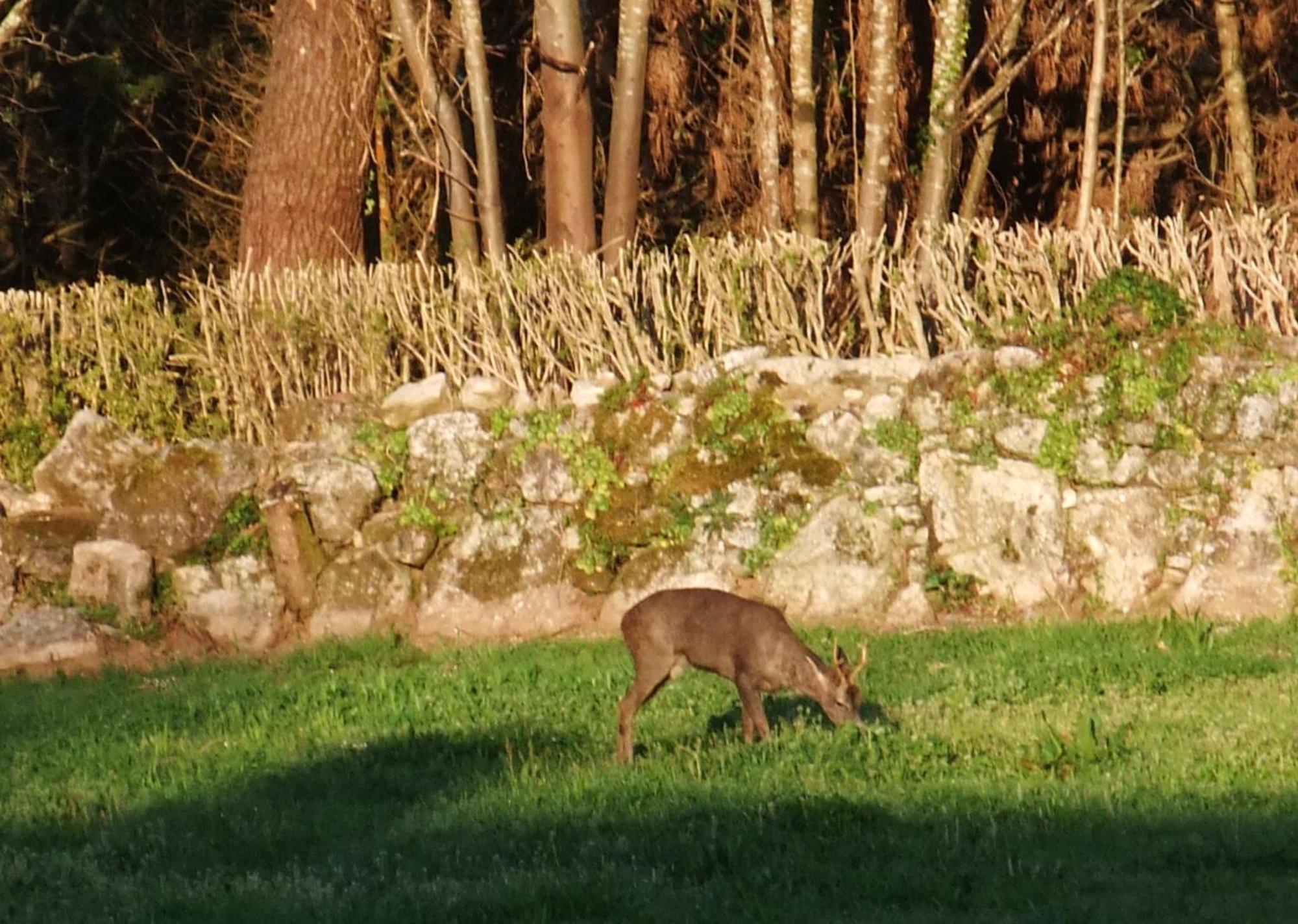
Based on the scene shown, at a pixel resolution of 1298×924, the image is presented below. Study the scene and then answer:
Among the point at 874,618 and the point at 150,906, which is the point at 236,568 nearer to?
the point at 874,618

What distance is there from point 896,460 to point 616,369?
2554mm

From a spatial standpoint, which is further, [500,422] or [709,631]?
[500,422]

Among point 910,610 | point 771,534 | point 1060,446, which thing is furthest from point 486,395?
point 1060,446

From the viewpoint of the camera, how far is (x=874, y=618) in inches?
572

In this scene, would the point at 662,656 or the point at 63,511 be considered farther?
the point at 63,511

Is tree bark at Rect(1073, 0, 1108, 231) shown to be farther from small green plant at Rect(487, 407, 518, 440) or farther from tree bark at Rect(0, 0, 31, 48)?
tree bark at Rect(0, 0, 31, 48)

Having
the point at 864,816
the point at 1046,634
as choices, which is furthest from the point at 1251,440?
the point at 864,816

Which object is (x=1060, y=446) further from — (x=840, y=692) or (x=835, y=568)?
(x=840, y=692)

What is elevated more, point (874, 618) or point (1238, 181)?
point (1238, 181)

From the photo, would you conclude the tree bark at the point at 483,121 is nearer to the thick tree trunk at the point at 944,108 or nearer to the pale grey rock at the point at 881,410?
the thick tree trunk at the point at 944,108

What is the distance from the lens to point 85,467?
627 inches

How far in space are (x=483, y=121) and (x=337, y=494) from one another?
4.59 metres

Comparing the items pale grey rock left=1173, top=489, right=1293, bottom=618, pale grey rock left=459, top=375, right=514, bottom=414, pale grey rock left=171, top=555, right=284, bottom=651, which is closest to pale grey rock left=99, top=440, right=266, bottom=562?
pale grey rock left=171, top=555, right=284, bottom=651

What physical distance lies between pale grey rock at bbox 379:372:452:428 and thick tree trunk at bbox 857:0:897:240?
455 centimetres
